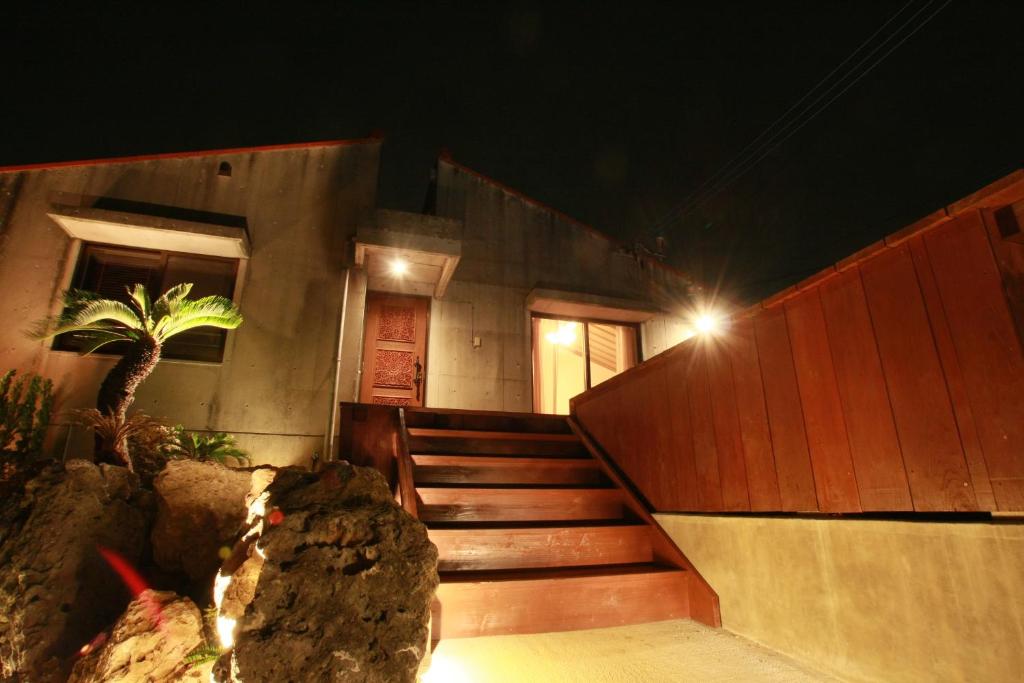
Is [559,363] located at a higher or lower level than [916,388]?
higher

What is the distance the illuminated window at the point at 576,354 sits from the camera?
810 cm

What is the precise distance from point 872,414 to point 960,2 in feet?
20.2

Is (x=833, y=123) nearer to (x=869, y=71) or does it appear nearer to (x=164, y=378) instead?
(x=869, y=71)

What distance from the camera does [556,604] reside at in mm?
2639

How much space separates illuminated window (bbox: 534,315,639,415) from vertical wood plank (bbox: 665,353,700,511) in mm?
4470

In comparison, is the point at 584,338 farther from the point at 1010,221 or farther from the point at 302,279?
the point at 1010,221

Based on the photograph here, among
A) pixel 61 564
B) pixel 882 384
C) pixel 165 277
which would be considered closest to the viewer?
pixel 882 384

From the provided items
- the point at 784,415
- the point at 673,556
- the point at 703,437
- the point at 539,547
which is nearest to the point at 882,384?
the point at 784,415

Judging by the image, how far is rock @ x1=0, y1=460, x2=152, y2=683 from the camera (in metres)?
2.38

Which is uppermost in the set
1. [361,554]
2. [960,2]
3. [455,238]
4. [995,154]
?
[995,154]

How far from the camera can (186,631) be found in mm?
2160

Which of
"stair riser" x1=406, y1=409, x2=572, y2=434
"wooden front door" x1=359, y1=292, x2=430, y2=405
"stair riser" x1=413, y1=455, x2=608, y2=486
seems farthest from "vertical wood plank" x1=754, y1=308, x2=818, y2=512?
"wooden front door" x1=359, y1=292, x2=430, y2=405

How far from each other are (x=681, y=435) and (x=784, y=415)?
89cm

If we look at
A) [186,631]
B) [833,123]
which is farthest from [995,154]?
[186,631]
